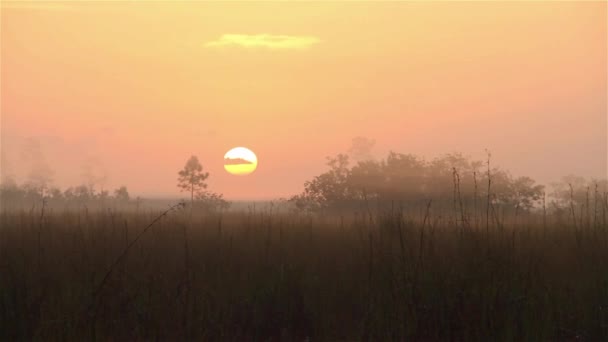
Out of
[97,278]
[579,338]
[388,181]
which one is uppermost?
[388,181]

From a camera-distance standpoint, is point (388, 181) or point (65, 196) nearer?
point (388, 181)

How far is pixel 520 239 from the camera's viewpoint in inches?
292

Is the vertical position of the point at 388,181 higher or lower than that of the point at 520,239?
higher

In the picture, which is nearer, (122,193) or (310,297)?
(310,297)

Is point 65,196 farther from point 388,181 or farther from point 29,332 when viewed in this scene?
point 29,332

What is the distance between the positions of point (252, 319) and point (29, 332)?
1.74 m

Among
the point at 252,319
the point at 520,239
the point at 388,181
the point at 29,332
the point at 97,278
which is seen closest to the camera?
the point at 29,332

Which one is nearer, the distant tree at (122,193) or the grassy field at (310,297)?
the grassy field at (310,297)

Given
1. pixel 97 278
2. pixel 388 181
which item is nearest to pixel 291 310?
pixel 97 278

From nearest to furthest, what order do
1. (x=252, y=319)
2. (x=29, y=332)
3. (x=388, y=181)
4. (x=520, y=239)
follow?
(x=29, y=332), (x=252, y=319), (x=520, y=239), (x=388, y=181)

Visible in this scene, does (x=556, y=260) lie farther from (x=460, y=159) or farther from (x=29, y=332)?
(x=460, y=159)

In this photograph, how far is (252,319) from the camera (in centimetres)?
485

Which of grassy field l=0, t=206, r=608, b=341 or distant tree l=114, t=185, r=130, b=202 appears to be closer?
grassy field l=0, t=206, r=608, b=341

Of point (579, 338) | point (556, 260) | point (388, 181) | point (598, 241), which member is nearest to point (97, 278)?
point (579, 338)
